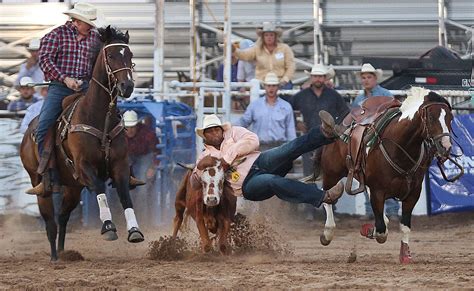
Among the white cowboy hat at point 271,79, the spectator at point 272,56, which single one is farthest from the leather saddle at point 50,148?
the spectator at point 272,56

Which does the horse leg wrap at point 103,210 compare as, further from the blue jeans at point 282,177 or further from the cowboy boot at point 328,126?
the cowboy boot at point 328,126

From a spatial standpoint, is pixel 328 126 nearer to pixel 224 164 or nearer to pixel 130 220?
pixel 224 164

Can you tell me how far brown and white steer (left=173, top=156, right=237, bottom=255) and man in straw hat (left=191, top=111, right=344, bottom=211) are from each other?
0.28 feet

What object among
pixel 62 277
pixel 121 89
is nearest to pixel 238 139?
pixel 121 89

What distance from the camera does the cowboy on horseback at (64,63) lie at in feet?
35.9

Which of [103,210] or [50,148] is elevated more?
[50,148]

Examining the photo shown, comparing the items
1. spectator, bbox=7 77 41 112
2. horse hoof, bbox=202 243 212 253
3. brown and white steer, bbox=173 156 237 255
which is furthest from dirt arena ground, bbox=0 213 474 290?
spectator, bbox=7 77 41 112

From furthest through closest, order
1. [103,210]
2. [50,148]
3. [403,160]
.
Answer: [50,148], [403,160], [103,210]

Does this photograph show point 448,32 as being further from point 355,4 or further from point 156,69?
point 156,69

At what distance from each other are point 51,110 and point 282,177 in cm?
228

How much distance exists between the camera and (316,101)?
46.9ft

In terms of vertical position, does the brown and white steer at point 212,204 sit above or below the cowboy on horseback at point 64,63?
below

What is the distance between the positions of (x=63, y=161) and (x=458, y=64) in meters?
5.86

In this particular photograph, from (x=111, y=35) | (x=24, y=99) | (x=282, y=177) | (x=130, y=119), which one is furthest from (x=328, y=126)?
(x=24, y=99)
